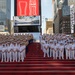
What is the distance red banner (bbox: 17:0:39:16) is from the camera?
39.4 meters

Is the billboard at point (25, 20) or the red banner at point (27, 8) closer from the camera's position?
the billboard at point (25, 20)

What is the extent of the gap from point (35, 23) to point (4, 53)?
22.4 m

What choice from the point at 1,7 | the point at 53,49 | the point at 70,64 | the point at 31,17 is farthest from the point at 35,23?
the point at 1,7

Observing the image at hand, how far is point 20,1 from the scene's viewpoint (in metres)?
39.6

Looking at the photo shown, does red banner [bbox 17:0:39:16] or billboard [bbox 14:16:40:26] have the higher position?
red banner [bbox 17:0:39:16]

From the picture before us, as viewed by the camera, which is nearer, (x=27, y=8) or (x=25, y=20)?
(x=25, y=20)

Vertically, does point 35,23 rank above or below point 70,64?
above

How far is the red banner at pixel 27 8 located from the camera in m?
39.4

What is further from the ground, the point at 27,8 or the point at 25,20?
the point at 27,8

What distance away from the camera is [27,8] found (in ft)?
131

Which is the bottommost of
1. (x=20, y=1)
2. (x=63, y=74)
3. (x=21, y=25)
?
(x=63, y=74)

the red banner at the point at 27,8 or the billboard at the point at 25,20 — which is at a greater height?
the red banner at the point at 27,8

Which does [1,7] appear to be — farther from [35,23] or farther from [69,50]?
[69,50]

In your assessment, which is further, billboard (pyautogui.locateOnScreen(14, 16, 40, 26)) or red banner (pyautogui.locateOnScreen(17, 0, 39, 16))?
red banner (pyautogui.locateOnScreen(17, 0, 39, 16))
